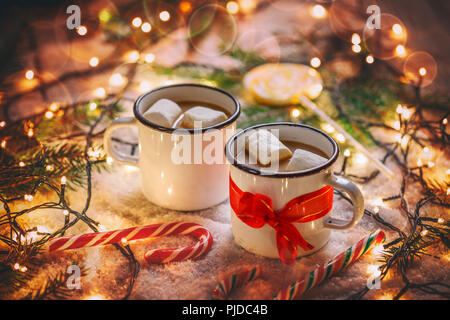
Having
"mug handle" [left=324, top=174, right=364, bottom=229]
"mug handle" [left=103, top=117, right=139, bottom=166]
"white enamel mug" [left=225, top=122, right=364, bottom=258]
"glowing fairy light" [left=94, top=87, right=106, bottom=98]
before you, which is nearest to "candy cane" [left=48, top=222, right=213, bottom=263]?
"white enamel mug" [left=225, top=122, right=364, bottom=258]

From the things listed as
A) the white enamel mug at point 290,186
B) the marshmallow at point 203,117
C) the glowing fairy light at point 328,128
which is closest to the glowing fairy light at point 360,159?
the glowing fairy light at point 328,128

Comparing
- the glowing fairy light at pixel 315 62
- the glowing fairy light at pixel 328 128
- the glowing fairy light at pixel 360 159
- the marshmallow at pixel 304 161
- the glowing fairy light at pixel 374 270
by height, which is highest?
the marshmallow at pixel 304 161

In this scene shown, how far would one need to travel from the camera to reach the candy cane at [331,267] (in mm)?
1113

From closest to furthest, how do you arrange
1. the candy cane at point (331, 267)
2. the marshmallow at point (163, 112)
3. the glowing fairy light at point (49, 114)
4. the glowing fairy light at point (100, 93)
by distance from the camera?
the candy cane at point (331, 267) → the marshmallow at point (163, 112) → the glowing fairy light at point (49, 114) → the glowing fairy light at point (100, 93)

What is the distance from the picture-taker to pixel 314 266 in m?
1.23

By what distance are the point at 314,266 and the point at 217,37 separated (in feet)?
4.09

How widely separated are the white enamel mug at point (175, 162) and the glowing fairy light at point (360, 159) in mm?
430

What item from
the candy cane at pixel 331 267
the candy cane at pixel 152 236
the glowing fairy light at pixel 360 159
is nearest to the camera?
the candy cane at pixel 331 267

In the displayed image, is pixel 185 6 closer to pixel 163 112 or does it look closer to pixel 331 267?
pixel 163 112

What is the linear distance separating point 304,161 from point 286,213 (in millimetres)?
123

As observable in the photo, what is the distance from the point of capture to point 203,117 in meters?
1.35

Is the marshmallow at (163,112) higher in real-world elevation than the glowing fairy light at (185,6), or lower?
lower

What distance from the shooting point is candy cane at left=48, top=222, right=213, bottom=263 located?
4.02 feet

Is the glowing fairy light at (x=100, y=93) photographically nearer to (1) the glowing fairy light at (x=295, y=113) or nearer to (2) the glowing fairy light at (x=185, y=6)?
(2) the glowing fairy light at (x=185, y=6)
